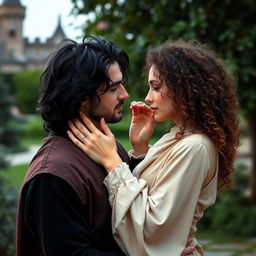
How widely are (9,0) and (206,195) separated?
60123 mm

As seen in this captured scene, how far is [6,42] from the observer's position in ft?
222

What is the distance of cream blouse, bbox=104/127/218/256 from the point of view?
6.60ft

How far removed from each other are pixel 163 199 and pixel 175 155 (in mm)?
166

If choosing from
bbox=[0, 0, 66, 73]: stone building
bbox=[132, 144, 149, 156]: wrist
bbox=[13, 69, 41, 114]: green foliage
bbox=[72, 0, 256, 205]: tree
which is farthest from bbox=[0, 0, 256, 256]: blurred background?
bbox=[0, 0, 66, 73]: stone building

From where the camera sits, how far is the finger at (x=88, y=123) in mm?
2162

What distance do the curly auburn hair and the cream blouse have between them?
0.21 feet

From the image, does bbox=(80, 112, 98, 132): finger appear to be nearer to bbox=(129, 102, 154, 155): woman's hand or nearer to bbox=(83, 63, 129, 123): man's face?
bbox=(83, 63, 129, 123): man's face

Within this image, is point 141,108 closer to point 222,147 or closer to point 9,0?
point 222,147

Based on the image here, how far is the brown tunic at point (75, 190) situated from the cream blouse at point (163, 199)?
50mm

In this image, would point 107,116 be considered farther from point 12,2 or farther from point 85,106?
point 12,2

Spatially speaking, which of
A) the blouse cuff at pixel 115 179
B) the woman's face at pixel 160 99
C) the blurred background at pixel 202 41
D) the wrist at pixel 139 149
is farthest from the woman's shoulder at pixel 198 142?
the blurred background at pixel 202 41

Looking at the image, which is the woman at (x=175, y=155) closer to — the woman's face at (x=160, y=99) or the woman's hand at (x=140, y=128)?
the woman's face at (x=160, y=99)

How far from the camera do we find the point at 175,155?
208 centimetres

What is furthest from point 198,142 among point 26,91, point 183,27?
point 26,91
